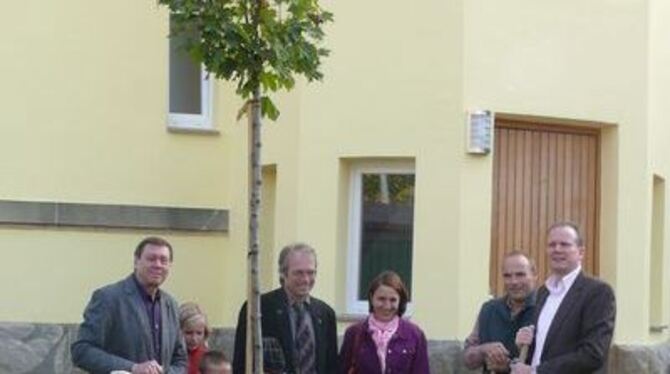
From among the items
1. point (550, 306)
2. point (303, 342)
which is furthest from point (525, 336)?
point (303, 342)

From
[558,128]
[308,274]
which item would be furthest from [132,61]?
[308,274]

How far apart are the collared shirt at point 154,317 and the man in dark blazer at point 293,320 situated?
585 mm

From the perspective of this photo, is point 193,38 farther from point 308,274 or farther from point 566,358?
point 566,358

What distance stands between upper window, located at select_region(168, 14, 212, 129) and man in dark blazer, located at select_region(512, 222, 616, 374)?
5.06m

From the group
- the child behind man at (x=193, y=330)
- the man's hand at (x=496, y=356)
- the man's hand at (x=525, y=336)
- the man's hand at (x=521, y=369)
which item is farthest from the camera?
the child behind man at (x=193, y=330)

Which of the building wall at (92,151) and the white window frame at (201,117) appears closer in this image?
the building wall at (92,151)

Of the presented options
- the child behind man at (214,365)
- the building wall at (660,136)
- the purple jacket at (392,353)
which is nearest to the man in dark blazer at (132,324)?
the child behind man at (214,365)

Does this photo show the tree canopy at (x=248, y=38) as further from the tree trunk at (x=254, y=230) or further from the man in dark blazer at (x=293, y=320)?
the man in dark blazer at (x=293, y=320)

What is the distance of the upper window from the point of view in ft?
44.7

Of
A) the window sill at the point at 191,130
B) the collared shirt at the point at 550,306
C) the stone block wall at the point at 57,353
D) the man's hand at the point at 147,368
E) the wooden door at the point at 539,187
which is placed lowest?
the stone block wall at the point at 57,353

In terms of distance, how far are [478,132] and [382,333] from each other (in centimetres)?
301

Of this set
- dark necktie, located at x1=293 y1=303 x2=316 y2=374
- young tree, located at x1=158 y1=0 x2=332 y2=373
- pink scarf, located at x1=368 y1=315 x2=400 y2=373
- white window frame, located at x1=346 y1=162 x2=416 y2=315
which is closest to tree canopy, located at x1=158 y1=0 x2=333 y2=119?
young tree, located at x1=158 y1=0 x2=332 y2=373

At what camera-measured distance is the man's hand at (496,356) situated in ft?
31.6

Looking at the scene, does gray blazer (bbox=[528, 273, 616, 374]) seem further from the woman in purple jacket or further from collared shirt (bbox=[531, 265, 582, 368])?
the woman in purple jacket
